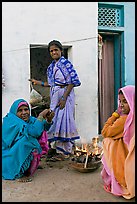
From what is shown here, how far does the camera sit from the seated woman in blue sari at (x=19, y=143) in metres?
3.36

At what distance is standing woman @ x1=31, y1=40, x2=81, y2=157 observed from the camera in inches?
166

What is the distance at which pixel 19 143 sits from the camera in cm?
335

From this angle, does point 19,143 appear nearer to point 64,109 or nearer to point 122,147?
point 64,109

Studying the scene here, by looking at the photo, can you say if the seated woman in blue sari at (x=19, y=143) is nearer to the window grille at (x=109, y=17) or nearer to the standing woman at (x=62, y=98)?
the standing woman at (x=62, y=98)

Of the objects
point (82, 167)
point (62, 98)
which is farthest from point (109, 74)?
point (82, 167)

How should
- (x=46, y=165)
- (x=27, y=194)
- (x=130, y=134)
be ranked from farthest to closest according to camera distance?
(x=46, y=165) → (x=27, y=194) → (x=130, y=134)

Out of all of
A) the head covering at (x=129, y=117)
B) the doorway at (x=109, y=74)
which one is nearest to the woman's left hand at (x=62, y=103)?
the head covering at (x=129, y=117)

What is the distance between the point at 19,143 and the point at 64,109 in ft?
3.84

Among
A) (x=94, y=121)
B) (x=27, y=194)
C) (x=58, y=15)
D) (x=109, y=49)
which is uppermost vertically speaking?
(x=58, y=15)

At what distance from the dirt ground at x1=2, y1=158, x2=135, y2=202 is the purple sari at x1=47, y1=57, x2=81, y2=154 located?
1.75 ft

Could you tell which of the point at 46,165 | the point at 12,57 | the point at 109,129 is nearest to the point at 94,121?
the point at 46,165

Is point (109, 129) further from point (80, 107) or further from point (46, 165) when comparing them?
point (80, 107)

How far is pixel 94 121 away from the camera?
5324 millimetres

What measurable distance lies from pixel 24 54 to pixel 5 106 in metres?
1.02
